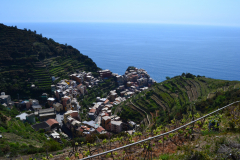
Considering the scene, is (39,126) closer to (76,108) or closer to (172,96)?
(76,108)

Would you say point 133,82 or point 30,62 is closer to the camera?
point 30,62

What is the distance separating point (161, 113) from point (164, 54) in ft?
161

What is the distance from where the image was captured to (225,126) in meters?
4.83

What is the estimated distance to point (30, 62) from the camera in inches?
981

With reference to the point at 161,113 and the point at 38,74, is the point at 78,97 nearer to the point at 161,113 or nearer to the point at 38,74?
the point at 38,74

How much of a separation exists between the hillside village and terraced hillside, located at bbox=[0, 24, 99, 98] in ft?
5.30

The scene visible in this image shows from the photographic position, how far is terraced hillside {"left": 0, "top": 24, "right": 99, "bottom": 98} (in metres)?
21.9

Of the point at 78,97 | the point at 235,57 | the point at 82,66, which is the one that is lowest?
the point at 78,97

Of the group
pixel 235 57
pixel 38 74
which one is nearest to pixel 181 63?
pixel 235 57

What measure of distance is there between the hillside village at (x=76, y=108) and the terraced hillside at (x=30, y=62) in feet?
5.30

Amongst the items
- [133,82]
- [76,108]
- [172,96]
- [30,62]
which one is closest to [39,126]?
[76,108]

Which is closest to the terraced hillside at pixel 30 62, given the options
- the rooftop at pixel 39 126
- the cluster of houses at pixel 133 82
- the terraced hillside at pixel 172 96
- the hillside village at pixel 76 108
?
the hillside village at pixel 76 108

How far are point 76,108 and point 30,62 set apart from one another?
35.0 feet

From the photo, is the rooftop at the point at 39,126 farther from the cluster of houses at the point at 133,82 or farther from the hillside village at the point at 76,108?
the cluster of houses at the point at 133,82
